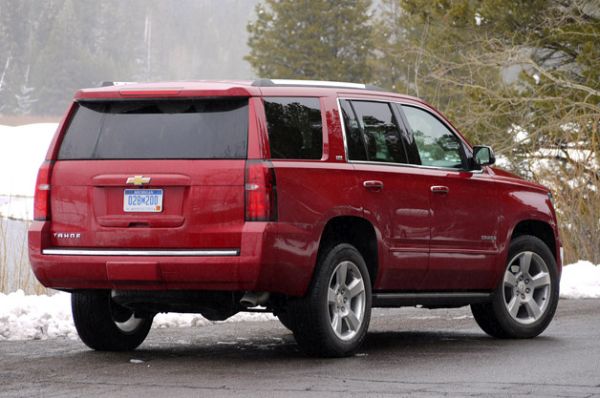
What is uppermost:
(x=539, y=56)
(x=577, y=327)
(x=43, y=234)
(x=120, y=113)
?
(x=539, y=56)

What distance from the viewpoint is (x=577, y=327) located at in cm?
1137

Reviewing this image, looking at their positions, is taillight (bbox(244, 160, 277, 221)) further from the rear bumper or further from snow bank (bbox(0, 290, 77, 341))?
snow bank (bbox(0, 290, 77, 341))

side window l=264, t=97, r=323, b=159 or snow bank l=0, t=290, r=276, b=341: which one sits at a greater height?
side window l=264, t=97, r=323, b=159

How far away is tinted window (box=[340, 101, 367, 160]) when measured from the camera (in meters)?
9.20

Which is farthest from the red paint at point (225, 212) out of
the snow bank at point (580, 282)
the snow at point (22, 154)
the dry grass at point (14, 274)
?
the snow at point (22, 154)

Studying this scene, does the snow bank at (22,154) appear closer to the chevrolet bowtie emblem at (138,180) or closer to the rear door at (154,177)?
the rear door at (154,177)

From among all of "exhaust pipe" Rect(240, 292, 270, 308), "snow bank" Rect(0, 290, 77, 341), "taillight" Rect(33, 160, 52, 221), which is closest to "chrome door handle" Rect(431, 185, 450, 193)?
"exhaust pipe" Rect(240, 292, 270, 308)

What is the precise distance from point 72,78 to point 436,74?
102 m

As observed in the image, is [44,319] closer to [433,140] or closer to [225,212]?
[225,212]

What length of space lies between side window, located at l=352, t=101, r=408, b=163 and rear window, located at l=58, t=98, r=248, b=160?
1161 millimetres

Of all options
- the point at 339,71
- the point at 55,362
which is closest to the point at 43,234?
the point at 55,362

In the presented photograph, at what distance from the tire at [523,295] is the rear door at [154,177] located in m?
3.13

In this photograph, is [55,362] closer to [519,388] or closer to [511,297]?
[519,388]

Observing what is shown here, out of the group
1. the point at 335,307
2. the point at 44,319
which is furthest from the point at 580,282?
the point at 335,307
